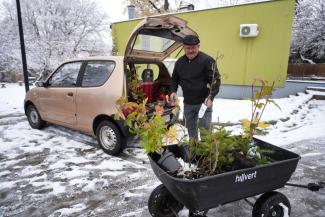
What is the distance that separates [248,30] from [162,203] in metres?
7.68

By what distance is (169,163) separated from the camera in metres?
2.48

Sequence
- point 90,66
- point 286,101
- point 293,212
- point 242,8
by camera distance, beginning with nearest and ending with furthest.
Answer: point 293,212 < point 90,66 < point 286,101 < point 242,8

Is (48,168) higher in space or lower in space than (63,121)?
lower

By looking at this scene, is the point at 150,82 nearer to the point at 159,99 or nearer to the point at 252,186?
the point at 159,99

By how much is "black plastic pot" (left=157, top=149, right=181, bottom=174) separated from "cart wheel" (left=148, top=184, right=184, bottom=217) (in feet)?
1.34

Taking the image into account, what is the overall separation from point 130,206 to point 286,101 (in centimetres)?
712

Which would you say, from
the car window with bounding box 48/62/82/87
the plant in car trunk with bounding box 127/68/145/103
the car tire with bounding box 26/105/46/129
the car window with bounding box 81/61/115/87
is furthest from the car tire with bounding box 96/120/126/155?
the car tire with bounding box 26/105/46/129

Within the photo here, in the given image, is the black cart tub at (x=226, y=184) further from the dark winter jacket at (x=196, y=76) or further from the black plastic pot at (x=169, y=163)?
the dark winter jacket at (x=196, y=76)

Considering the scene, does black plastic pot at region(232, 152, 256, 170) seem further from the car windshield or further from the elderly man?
the car windshield

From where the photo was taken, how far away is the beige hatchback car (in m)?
4.40

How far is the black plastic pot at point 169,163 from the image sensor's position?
8.01 feet

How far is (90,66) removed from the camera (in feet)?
16.0

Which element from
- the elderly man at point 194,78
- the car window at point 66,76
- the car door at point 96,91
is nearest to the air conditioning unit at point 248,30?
the elderly man at point 194,78

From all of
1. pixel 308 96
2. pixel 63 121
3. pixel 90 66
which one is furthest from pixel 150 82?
pixel 308 96
